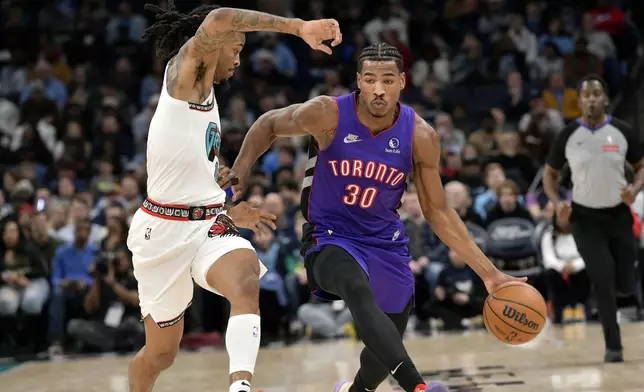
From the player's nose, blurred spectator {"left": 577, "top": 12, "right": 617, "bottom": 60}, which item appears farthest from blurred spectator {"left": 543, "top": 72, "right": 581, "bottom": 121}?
the player's nose

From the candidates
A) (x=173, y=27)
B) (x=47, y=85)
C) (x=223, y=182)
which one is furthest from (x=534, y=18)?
(x=223, y=182)

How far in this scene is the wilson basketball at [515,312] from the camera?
5629 millimetres

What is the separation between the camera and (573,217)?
884cm

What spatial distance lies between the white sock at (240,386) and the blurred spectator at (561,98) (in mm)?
10869

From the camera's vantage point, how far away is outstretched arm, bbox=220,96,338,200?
589 centimetres

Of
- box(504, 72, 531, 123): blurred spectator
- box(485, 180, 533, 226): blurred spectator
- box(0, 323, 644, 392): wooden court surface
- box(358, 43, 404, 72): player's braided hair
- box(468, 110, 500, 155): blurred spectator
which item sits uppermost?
box(504, 72, 531, 123): blurred spectator

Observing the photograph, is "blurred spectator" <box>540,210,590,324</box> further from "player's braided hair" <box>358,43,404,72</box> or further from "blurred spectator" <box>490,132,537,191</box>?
"player's braided hair" <box>358,43,404,72</box>

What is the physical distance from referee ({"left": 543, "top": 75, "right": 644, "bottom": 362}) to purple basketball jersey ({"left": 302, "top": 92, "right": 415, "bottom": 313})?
3.23m

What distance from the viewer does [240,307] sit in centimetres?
511

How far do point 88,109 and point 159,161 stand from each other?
10.9 metres

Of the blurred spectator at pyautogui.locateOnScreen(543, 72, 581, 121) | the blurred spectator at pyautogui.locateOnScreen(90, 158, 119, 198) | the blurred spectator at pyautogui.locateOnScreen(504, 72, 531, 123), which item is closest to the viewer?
the blurred spectator at pyautogui.locateOnScreen(90, 158, 119, 198)

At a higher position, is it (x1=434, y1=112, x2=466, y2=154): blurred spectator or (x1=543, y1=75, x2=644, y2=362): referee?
(x1=434, y1=112, x2=466, y2=154): blurred spectator

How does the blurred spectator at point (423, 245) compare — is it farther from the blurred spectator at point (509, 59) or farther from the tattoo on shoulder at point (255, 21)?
the tattoo on shoulder at point (255, 21)

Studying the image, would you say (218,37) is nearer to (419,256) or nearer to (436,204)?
(436,204)
